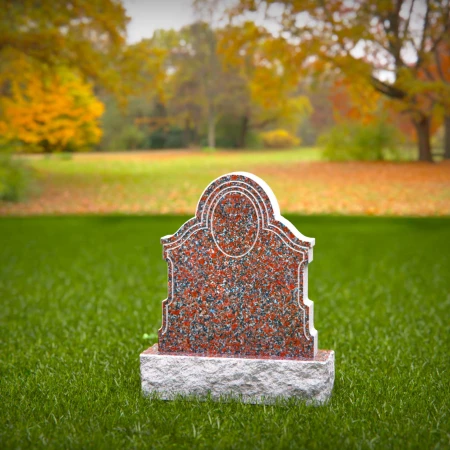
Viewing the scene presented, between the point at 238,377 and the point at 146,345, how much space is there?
198cm

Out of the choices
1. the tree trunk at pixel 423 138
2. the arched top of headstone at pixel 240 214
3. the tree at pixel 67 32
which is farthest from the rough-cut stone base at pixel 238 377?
the tree trunk at pixel 423 138

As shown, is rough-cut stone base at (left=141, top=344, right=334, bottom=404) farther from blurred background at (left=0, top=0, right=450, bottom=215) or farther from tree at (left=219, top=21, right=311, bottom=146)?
tree at (left=219, top=21, right=311, bottom=146)

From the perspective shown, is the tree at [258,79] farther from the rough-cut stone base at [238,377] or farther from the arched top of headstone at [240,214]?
the rough-cut stone base at [238,377]

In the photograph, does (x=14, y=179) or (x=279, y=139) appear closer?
(x=14, y=179)

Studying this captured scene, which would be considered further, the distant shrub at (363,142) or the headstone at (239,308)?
the distant shrub at (363,142)

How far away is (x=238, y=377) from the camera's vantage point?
4859 millimetres

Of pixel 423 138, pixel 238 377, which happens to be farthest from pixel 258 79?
pixel 238 377

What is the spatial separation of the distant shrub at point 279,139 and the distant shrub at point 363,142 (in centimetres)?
1695

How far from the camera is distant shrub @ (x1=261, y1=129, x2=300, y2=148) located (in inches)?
1928

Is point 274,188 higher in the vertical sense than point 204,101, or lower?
lower

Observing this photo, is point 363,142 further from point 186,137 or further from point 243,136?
point 186,137

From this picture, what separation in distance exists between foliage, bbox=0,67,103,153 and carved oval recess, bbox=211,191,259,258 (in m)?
23.5

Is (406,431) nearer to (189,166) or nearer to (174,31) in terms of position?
(189,166)

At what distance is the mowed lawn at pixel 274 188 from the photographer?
68.5 ft
